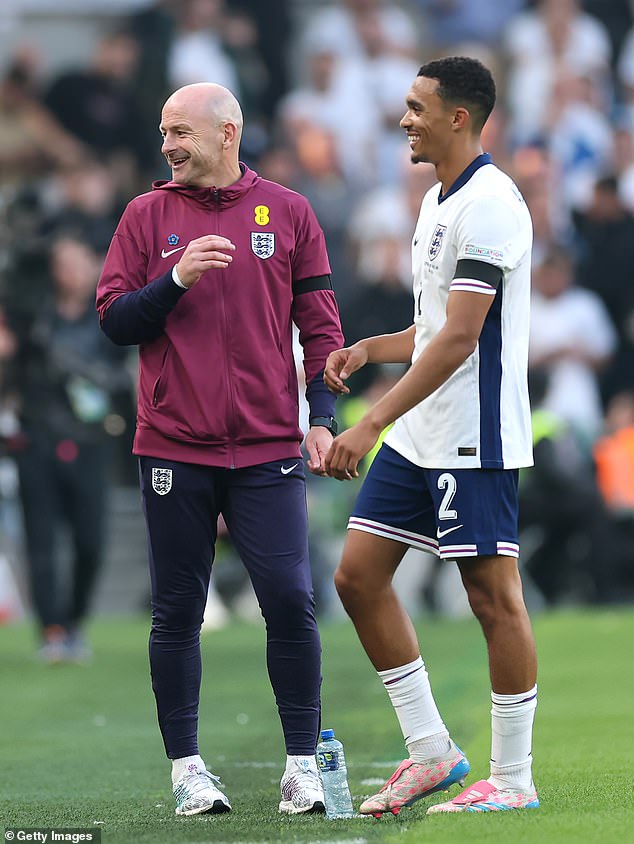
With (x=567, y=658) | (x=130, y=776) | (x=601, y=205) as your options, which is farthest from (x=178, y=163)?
(x=601, y=205)

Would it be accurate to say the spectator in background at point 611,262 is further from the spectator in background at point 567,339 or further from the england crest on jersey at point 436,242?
the england crest on jersey at point 436,242

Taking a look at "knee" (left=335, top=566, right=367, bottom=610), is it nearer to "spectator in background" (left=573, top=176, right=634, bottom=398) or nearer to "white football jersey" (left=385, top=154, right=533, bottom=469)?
"white football jersey" (left=385, top=154, right=533, bottom=469)

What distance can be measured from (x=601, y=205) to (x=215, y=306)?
10.9 meters

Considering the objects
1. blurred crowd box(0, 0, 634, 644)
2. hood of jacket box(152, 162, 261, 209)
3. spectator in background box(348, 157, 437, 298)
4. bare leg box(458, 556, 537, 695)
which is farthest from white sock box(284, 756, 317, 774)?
spectator in background box(348, 157, 437, 298)

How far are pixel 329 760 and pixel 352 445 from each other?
3.22 feet

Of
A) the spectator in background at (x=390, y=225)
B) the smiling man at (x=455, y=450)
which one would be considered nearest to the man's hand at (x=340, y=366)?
the smiling man at (x=455, y=450)

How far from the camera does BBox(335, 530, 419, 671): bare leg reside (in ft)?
16.8

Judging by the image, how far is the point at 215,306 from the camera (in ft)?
17.3

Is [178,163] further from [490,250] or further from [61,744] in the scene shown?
[61,744]

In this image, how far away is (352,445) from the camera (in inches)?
189

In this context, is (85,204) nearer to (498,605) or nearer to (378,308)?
(378,308)

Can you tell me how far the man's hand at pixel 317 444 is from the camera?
5.34 metres

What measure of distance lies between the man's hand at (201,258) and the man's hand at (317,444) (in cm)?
65

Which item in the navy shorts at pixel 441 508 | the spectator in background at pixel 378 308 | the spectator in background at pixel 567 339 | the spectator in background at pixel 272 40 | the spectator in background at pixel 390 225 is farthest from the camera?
the spectator in background at pixel 272 40
